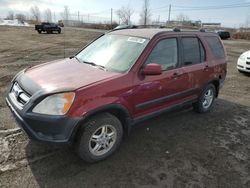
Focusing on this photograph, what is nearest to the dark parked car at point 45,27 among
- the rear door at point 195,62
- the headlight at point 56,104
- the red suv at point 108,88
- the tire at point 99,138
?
the red suv at point 108,88

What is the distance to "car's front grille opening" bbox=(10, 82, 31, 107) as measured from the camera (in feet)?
10.2

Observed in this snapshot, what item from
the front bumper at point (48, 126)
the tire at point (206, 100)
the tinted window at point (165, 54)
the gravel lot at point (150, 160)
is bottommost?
the gravel lot at point (150, 160)

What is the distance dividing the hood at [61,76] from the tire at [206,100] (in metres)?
2.50

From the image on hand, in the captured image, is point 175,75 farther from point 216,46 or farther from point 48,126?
point 48,126

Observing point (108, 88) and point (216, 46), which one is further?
point (216, 46)

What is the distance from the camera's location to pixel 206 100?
543 centimetres

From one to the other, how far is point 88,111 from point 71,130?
11.8 inches

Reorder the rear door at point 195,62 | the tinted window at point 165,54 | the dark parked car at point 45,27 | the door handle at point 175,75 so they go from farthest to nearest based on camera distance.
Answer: the dark parked car at point 45,27 → the rear door at point 195,62 → the door handle at point 175,75 → the tinted window at point 165,54

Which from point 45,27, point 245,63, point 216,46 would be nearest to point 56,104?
point 216,46

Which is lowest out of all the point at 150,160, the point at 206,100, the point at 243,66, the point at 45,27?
the point at 150,160

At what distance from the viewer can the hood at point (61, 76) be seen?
3082 millimetres

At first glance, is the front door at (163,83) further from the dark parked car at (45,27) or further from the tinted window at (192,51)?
the dark parked car at (45,27)

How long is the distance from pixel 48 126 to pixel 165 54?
7.20ft

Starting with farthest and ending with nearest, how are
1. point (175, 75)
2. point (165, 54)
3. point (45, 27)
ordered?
point (45, 27) → point (175, 75) → point (165, 54)
